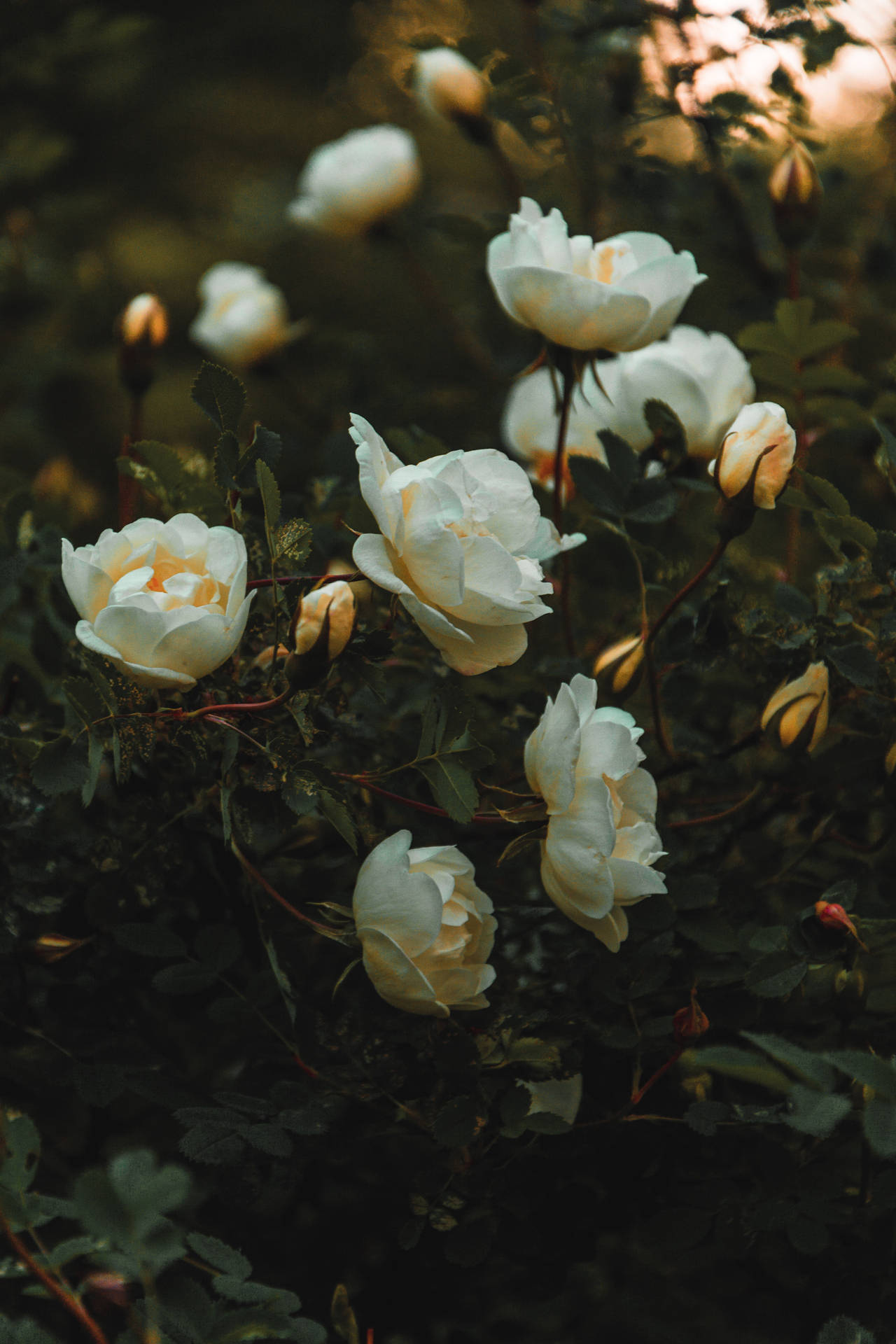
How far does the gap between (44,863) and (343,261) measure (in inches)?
78.5

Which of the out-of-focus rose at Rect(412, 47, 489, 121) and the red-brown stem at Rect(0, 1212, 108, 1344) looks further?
the out-of-focus rose at Rect(412, 47, 489, 121)

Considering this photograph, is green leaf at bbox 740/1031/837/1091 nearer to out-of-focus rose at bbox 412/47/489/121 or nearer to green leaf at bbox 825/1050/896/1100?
green leaf at bbox 825/1050/896/1100

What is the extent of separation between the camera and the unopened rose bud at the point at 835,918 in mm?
399

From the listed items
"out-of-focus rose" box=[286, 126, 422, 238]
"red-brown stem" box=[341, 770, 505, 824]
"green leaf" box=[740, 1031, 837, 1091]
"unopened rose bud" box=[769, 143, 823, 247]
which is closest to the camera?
"green leaf" box=[740, 1031, 837, 1091]

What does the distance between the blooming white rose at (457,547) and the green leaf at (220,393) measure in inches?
2.7

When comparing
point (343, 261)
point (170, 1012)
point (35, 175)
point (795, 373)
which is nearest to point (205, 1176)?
point (170, 1012)

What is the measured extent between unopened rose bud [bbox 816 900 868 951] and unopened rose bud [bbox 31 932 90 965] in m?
0.30

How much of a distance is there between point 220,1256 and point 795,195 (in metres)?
0.61

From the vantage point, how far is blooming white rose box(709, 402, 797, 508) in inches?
16.8

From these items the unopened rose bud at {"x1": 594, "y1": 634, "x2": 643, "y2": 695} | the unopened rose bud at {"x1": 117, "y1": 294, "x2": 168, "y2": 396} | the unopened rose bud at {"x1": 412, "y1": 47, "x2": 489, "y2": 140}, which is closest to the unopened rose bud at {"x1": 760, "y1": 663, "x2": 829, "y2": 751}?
the unopened rose bud at {"x1": 594, "y1": 634, "x2": 643, "y2": 695}

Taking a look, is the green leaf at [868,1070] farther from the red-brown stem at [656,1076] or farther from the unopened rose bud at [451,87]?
the unopened rose bud at [451,87]

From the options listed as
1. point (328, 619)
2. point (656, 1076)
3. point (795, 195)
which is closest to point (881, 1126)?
point (656, 1076)

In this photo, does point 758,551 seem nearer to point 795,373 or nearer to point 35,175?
point 795,373

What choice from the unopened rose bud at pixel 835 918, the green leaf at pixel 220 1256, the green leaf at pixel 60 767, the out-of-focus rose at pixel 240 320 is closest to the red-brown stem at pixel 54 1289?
the green leaf at pixel 220 1256
